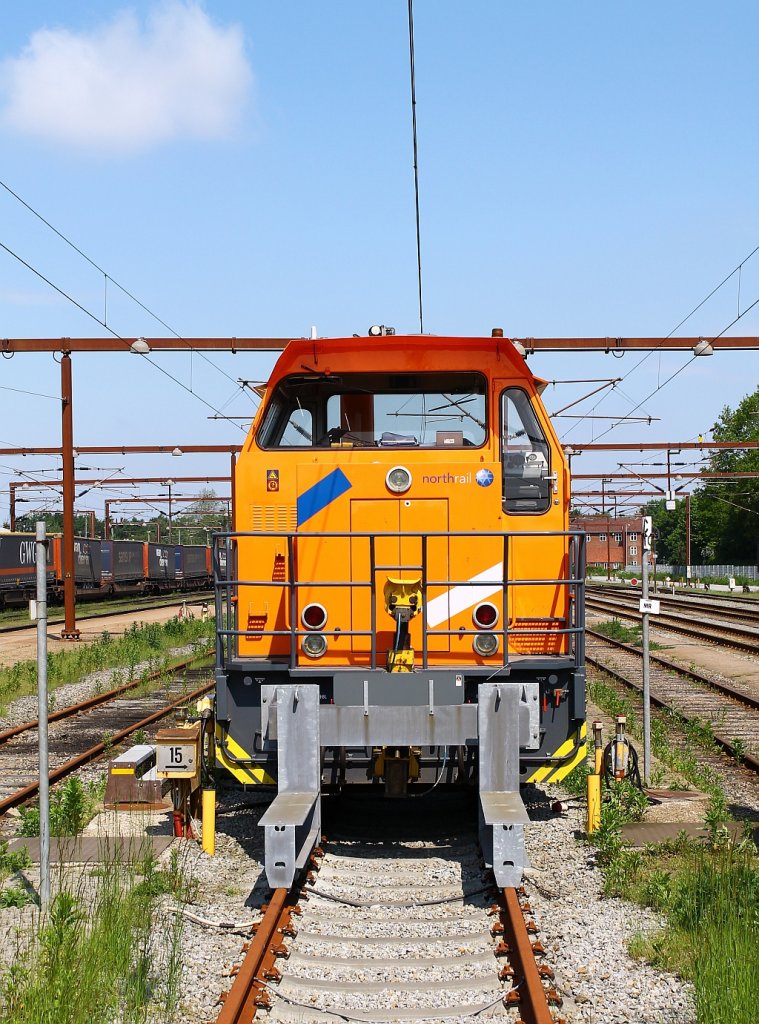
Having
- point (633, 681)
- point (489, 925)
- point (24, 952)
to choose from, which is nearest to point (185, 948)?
point (24, 952)

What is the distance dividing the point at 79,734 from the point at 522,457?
7655mm

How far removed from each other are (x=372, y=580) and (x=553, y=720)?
5.37ft

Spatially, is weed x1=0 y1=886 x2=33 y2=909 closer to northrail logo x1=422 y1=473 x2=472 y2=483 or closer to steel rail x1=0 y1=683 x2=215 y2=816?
steel rail x1=0 y1=683 x2=215 y2=816

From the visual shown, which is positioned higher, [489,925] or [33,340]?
[33,340]

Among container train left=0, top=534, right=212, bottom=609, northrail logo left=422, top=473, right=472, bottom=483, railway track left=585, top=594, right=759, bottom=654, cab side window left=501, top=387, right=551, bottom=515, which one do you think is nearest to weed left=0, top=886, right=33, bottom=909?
northrail logo left=422, top=473, right=472, bottom=483

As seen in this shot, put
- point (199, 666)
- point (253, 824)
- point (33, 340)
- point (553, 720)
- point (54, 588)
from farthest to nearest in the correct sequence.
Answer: point (54, 588) → point (33, 340) → point (199, 666) → point (253, 824) → point (553, 720)

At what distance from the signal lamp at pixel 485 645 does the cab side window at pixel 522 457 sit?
3.02 feet

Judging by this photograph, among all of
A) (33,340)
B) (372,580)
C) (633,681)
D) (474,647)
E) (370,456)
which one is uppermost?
(33,340)

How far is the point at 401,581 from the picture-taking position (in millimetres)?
7039

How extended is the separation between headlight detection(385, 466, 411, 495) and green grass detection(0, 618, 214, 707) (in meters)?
10.4

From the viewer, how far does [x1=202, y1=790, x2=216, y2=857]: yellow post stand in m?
7.16

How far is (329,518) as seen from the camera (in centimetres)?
750

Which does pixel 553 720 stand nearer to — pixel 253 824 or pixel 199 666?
pixel 253 824

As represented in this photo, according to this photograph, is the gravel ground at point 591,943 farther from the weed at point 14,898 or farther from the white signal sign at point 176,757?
the weed at point 14,898
